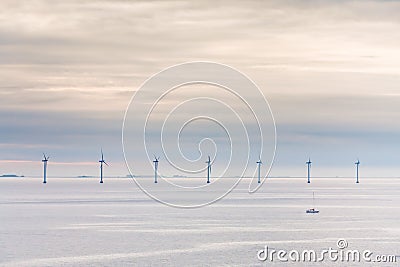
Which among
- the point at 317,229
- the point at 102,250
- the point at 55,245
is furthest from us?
the point at 317,229

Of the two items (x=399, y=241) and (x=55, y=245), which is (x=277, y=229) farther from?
(x=55, y=245)

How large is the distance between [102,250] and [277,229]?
4670cm

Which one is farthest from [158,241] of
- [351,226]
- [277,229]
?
[351,226]

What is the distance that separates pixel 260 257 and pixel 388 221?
3041 inches

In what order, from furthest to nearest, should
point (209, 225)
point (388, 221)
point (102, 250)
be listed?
1. point (388, 221)
2. point (209, 225)
3. point (102, 250)

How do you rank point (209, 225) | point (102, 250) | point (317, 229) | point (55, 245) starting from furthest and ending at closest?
point (209, 225), point (317, 229), point (55, 245), point (102, 250)

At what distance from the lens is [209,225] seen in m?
163

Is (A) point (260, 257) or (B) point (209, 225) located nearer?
(A) point (260, 257)

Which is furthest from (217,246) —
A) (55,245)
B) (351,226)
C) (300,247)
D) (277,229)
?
(351,226)

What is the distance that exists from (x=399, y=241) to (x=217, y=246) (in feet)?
98.0

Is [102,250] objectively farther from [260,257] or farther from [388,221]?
A: [388,221]

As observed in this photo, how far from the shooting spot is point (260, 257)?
108 m

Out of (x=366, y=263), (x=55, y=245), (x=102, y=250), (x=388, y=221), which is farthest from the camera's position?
(x=388, y=221)

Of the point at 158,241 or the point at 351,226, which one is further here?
the point at 351,226
